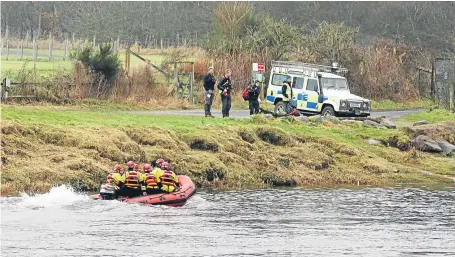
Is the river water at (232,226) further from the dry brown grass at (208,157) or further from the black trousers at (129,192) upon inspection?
the dry brown grass at (208,157)

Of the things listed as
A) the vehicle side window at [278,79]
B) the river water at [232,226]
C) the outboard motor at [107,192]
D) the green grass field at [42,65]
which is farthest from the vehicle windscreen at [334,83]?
the outboard motor at [107,192]

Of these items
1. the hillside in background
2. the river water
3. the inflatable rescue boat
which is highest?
the hillside in background

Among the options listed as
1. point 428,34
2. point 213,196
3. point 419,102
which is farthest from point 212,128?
point 428,34

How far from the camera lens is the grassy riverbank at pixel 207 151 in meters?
28.5

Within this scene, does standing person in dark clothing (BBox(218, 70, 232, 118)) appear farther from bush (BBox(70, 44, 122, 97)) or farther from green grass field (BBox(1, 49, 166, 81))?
green grass field (BBox(1, 49, 166, 81))

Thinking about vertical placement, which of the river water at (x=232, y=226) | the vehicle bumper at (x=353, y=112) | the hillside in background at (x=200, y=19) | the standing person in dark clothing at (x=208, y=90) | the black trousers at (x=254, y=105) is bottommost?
the river water at (x=232, y=226)

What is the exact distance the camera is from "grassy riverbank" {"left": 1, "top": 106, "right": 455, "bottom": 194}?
93.5 ft

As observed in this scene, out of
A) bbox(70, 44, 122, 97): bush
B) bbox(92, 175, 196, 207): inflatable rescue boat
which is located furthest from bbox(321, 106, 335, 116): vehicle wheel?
bbox(92, 175, 196, 207): inflatable rescue boat

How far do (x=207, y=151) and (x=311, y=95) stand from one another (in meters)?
11.3

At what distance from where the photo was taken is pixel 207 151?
32156mm

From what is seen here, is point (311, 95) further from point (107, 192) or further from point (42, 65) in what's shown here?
point (42, 65)

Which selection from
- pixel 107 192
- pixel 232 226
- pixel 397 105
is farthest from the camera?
pixel 397 105

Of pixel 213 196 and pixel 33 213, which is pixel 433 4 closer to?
pixel 213 196

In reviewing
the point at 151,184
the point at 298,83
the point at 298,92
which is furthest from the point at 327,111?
the point at 151,184
